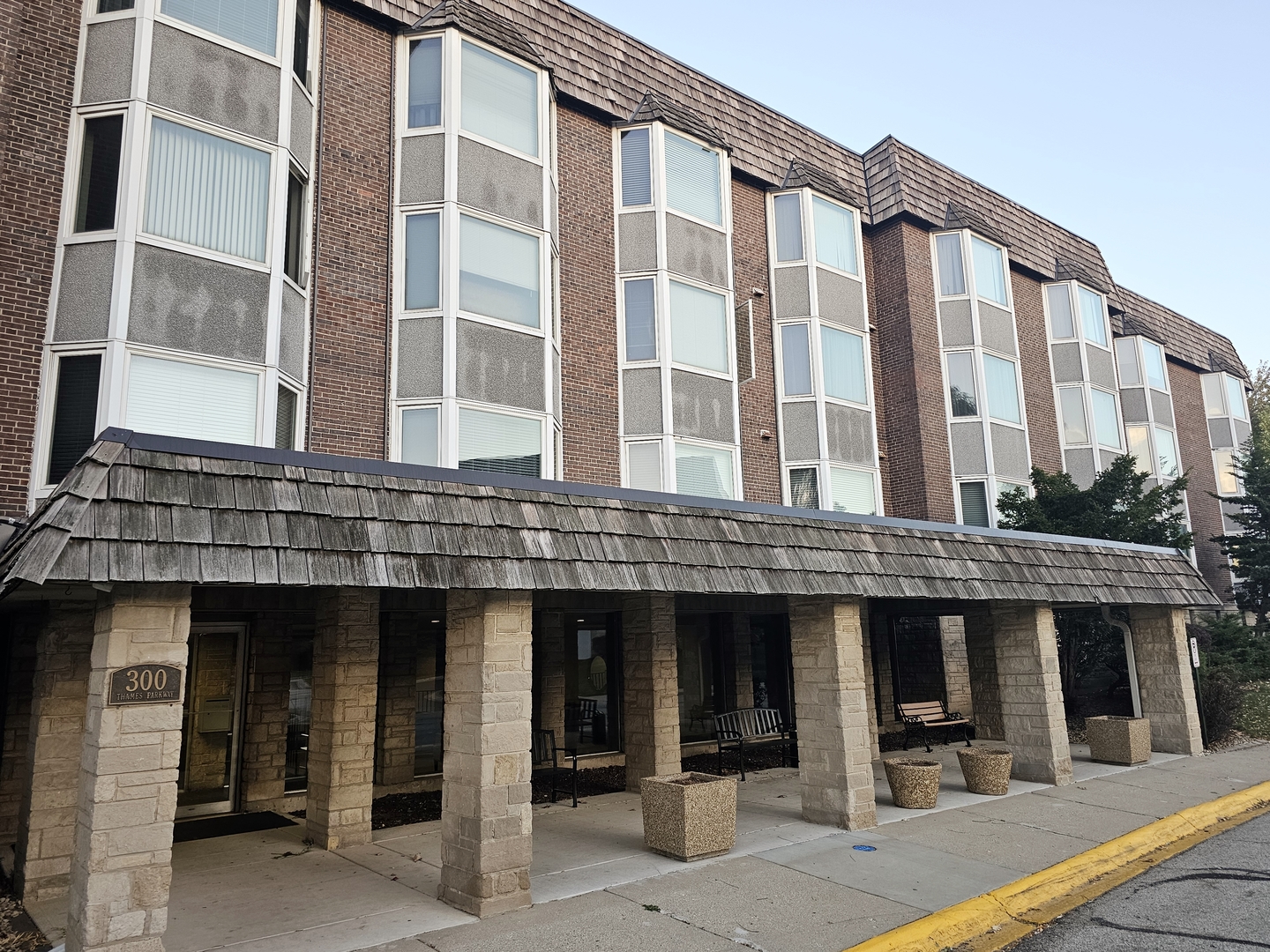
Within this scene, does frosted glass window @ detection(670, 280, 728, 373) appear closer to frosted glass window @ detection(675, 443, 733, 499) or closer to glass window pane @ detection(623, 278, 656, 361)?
glass window pane @ detection(623, 278, 656, 361)

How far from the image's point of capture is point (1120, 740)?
13.6 m

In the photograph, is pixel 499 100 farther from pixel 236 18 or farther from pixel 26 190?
pixel 26 190

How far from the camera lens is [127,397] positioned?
32.2 feet

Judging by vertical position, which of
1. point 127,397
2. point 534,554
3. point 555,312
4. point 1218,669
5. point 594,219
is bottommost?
point 1218,669

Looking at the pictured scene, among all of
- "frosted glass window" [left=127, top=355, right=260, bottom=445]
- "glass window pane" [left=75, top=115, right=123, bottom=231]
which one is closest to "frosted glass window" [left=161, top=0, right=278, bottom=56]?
"glass window pane" [left=75, top=115, right=123, bottom=231]

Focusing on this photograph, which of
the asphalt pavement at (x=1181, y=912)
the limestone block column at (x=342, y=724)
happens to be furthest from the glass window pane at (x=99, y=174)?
the asphalt pavement at (x=1181, y=912)

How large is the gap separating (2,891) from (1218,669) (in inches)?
784

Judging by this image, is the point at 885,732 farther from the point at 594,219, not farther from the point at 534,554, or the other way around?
the point at 534,554

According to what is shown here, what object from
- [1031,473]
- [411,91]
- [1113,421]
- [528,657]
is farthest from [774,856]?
[1113,421]

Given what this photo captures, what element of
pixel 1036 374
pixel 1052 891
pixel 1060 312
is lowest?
pixel 1052 891

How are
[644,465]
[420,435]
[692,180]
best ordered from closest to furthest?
1. [420,435]
2. [644,465]
3. [692,180]

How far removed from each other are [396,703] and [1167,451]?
87.1ft

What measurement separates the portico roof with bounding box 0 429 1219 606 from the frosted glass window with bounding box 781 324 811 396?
8037 millimetres

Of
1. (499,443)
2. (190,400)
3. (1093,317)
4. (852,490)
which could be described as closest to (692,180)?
(852,490)
